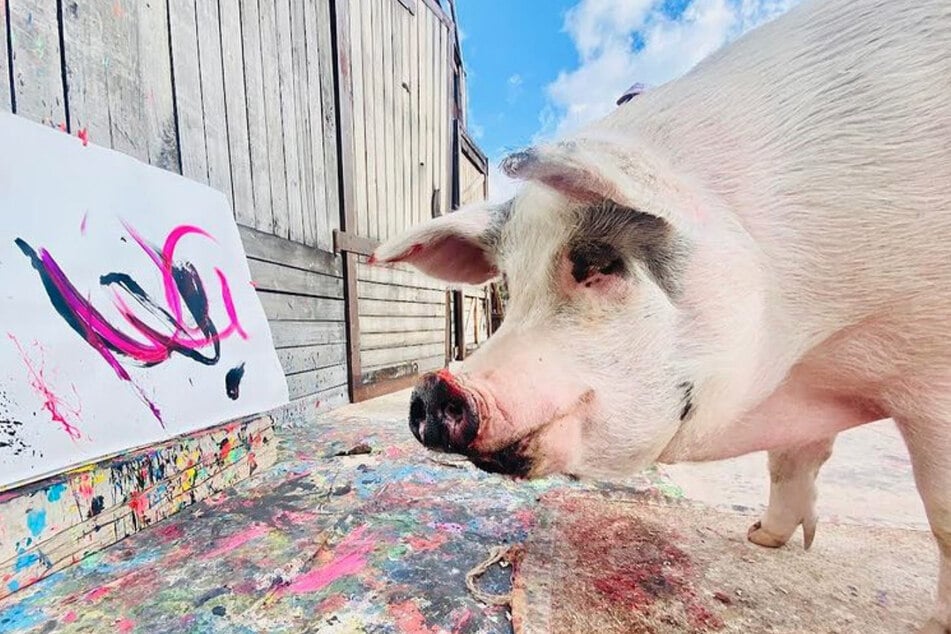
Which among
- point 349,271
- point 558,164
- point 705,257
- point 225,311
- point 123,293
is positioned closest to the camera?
point 558,164

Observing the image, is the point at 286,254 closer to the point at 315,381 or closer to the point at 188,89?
the point at 315,381

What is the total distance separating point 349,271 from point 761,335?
321cm

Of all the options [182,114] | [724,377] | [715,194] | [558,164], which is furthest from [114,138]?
[724,377]

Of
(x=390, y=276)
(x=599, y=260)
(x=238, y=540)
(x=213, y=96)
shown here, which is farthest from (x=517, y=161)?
(x=390, y=276)

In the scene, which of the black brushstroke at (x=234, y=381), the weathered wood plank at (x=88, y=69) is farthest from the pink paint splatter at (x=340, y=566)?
the weathered wood plank at (x=88, y=69)

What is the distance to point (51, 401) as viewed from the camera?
1.44 metres

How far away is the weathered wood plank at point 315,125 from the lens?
3365 millimetres

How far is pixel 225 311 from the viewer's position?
89.0 inches

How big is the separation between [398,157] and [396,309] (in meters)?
1.48

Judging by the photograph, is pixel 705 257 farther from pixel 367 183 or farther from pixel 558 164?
pixel 367 183

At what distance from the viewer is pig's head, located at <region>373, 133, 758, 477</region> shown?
35.3 inches

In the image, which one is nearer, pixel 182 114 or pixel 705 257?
pixel 705 257

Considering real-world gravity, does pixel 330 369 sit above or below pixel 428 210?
below

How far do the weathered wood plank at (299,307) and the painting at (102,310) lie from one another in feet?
1.81
